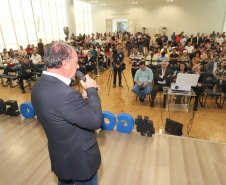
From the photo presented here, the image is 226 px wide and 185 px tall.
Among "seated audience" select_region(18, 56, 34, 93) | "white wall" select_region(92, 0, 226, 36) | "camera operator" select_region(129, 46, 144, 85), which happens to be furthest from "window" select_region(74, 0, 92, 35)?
"camera operator" select_region(129, 46, 144, 85)

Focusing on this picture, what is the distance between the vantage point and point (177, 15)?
17.1m

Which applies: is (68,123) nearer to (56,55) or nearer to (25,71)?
(56,55)

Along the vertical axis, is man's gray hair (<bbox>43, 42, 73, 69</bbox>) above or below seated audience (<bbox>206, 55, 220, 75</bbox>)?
above

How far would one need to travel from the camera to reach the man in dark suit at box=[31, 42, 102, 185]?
100 centimetres

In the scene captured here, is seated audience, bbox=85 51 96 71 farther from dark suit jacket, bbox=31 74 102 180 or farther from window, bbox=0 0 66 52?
dark suit jacket, bbox=31 74 102 180

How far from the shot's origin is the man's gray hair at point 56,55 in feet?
3.31

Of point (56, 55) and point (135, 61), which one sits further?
point (135, 61)

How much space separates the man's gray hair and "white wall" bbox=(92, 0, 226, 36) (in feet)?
61.8

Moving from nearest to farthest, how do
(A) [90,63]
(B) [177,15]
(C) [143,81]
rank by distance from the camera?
(C) [143,81], (A) [90,63], (B) [177,15]

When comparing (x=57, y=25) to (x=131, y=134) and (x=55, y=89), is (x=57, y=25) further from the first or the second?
(x=55, y=89)

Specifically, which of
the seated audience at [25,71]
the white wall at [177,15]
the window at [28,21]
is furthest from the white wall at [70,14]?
the seated audience at [25,71]

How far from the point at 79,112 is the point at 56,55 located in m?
0.36

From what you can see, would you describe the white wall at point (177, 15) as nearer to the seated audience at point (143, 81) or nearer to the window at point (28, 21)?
the window at point (28, 21)

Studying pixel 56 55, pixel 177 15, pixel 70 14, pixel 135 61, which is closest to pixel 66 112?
pixel 56 55
